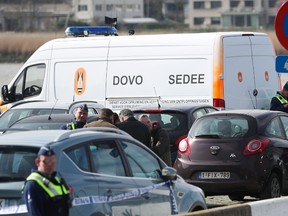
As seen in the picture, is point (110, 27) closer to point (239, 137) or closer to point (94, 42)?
point (94, 42)

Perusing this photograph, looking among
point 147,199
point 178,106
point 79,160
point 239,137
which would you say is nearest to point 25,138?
point 79,160

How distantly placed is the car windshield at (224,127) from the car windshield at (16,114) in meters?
3.97

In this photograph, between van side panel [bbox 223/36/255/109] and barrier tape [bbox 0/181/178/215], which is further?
van side panel [bbox 223/36/255/109]

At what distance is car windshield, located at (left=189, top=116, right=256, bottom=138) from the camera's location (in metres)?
15.9

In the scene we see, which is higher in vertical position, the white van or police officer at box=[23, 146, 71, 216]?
police officer at box=[23, 146, 71, 216]

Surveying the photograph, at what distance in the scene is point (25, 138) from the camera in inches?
409

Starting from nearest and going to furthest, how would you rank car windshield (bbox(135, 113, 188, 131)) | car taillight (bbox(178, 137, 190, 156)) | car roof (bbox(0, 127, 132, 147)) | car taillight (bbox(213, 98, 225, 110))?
car roof (bbox(0, 127, 132, 147))
car taillight (bbox(178, 137, 190, 156))
car windshield (bbox(135, 113, 188, 131))
car taillight (bbox(213, 98, 225, 110))

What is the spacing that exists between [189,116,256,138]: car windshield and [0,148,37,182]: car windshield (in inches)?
245

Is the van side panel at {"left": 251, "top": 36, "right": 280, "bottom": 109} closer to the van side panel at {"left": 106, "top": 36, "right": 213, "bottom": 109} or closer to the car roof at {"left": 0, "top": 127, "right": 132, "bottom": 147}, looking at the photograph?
the van side panel at {"left": 106, "top": 36, "right": 213, "bottom": 109}

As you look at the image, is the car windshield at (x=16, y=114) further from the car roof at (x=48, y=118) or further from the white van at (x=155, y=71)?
the white van at (x=155, y=71)

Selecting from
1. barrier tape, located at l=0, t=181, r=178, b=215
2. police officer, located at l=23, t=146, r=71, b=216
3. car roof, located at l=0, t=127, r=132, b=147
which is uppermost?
car roof, located at l=0, t=127, r=132, b=147

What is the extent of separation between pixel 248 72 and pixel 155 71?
6.52 ft

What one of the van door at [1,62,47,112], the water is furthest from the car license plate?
the water

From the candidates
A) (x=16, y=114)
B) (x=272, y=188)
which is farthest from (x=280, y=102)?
(x=272, y=188)
